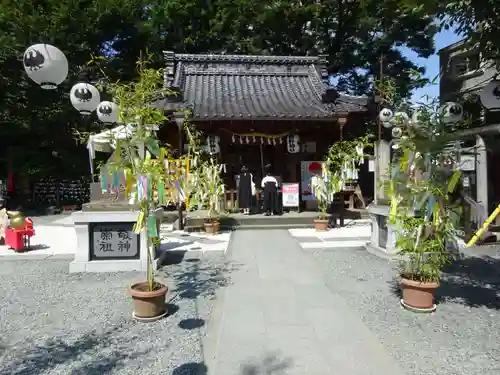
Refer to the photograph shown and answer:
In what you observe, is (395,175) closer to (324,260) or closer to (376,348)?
(376,348)

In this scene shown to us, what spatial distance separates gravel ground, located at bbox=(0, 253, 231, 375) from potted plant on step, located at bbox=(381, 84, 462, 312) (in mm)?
2588

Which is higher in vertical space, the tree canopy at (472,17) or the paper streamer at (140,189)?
the tree canopy at (472,17)

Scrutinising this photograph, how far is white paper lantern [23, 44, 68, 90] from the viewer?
17.5 ft

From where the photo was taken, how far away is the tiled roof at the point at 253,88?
12.5 m

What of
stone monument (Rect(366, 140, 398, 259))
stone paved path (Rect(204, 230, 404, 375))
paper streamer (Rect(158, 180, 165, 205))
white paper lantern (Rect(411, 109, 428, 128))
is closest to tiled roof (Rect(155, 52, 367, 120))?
stone monument (Rect(366, 140, 398, 259))

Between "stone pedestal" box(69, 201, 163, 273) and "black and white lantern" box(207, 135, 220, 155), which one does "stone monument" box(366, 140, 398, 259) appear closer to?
"stone pedestal" box(69, 201, 163, 273)

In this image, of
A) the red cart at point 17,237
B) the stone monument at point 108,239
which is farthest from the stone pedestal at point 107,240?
the red cart at point 17,237

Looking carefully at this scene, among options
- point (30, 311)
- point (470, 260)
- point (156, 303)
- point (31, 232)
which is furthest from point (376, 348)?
point (31, 232)

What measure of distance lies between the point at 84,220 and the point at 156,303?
2.71 m

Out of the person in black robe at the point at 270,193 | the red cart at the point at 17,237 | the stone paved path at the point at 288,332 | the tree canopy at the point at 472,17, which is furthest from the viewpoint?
the person in black robe at the point at 270,193

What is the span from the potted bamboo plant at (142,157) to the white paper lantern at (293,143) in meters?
9.30

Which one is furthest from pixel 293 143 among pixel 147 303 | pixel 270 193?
pixel 147 303

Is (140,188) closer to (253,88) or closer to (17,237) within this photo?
(17,237)

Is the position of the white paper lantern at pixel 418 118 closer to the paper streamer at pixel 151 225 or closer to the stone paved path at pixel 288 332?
the stone paved path at pixel 288 332
